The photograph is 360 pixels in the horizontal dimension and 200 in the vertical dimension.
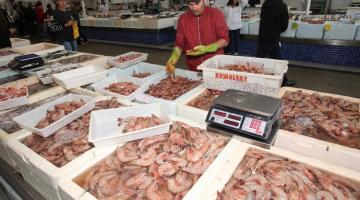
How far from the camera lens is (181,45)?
3.24 meters

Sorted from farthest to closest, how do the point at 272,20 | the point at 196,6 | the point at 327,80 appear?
1. the point at 327,80
2. the point at 272,20
3. the point at 196,6

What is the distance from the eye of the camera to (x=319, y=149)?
1.43 metres

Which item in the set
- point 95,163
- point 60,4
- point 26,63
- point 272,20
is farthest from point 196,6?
point 60,4

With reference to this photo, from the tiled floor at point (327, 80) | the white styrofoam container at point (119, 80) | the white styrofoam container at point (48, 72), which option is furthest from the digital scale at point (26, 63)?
the tiled floor at point (327, 80)

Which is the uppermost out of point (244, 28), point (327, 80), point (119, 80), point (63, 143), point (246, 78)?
point (244, 28)

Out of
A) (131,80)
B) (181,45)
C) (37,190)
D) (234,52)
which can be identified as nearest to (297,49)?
(234,52)

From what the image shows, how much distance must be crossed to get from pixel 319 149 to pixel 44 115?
85.4 inches

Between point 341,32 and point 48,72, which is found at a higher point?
point 341,32

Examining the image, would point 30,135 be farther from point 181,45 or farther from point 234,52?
point 234,52

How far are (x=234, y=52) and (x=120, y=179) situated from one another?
21.0 ft

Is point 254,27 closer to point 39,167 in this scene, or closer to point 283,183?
point 283,183

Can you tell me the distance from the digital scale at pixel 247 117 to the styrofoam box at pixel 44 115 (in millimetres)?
1093

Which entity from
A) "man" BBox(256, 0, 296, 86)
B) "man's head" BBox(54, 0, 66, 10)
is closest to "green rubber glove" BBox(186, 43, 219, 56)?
"man" BBox(256, 0, 296, 86)

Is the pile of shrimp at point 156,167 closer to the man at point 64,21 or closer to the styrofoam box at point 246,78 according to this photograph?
the styrofoam box at point 246,78
